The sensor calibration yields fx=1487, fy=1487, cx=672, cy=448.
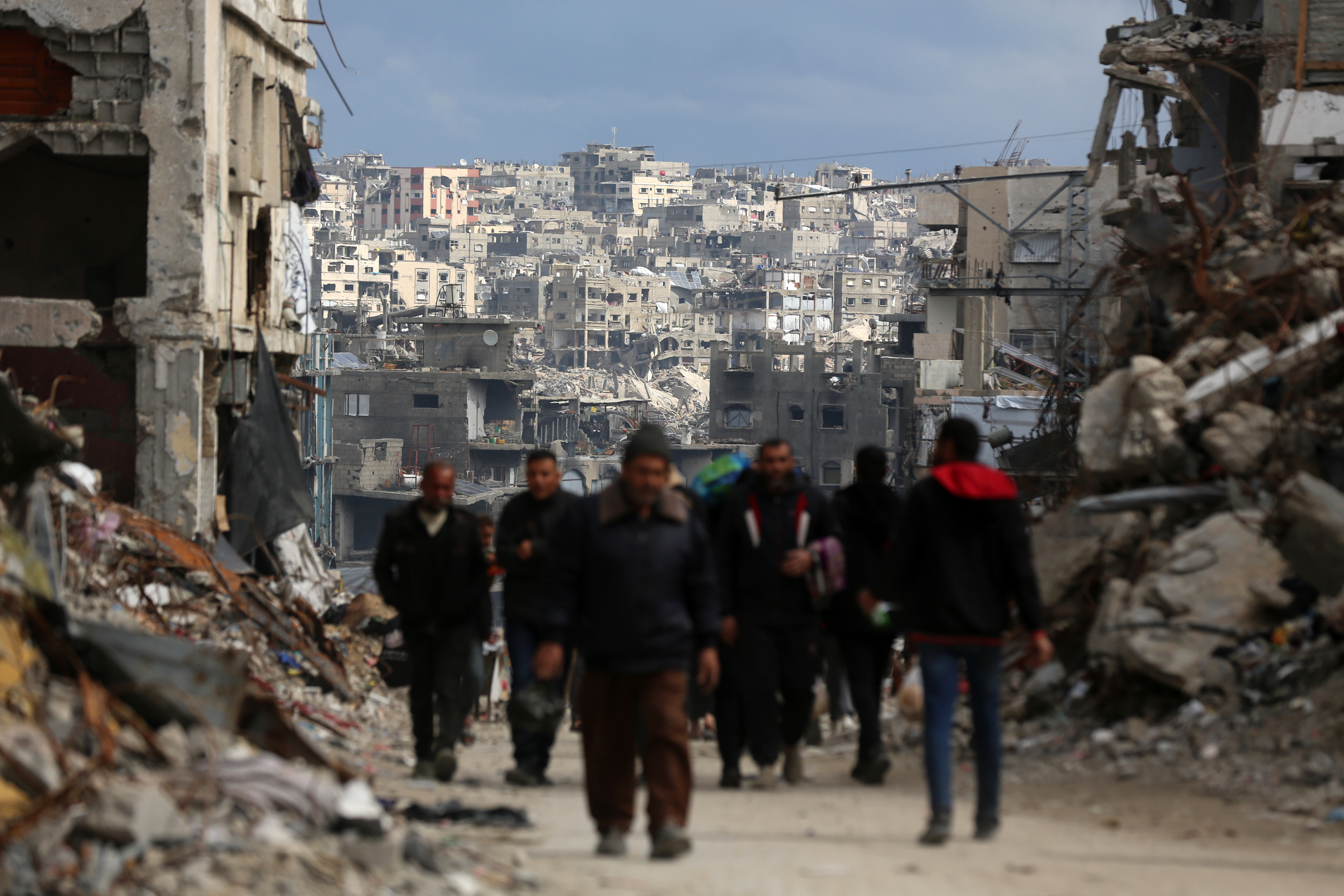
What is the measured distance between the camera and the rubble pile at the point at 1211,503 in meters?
7.12

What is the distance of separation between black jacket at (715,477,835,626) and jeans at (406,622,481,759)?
4.81 feet

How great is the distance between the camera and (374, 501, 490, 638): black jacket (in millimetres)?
7367

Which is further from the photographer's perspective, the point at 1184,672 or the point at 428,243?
the point at 428,243

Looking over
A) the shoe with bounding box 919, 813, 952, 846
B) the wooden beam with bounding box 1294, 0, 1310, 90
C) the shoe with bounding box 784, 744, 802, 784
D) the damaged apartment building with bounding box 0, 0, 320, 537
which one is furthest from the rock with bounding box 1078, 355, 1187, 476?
the damaged apartment building with bounding box 0, 0, 320, 537

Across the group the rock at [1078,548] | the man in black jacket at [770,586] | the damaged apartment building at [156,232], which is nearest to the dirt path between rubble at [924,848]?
the man in black jacket at [770,586]

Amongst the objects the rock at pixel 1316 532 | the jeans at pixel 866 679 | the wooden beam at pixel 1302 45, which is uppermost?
the wooden beam at pixel 1302 45

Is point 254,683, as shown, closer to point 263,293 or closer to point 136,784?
point 136,784

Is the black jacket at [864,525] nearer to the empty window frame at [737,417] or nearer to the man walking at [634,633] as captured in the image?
the man walking at [634,633]

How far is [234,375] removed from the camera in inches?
588

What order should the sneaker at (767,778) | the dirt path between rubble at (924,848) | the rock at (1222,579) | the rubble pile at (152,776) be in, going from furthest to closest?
1. the rock at (1222,579)
2. the sneaker at (767,778)
3. the dirt path between rubble at (924,848)
4. the rubble pile at (152,776)

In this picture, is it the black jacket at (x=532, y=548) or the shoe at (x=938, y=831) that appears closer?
the shoe at (x=938, y=831)

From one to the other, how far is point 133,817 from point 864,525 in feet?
13.7

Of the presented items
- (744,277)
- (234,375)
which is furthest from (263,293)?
(744,277)

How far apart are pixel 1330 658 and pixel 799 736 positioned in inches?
98.9
